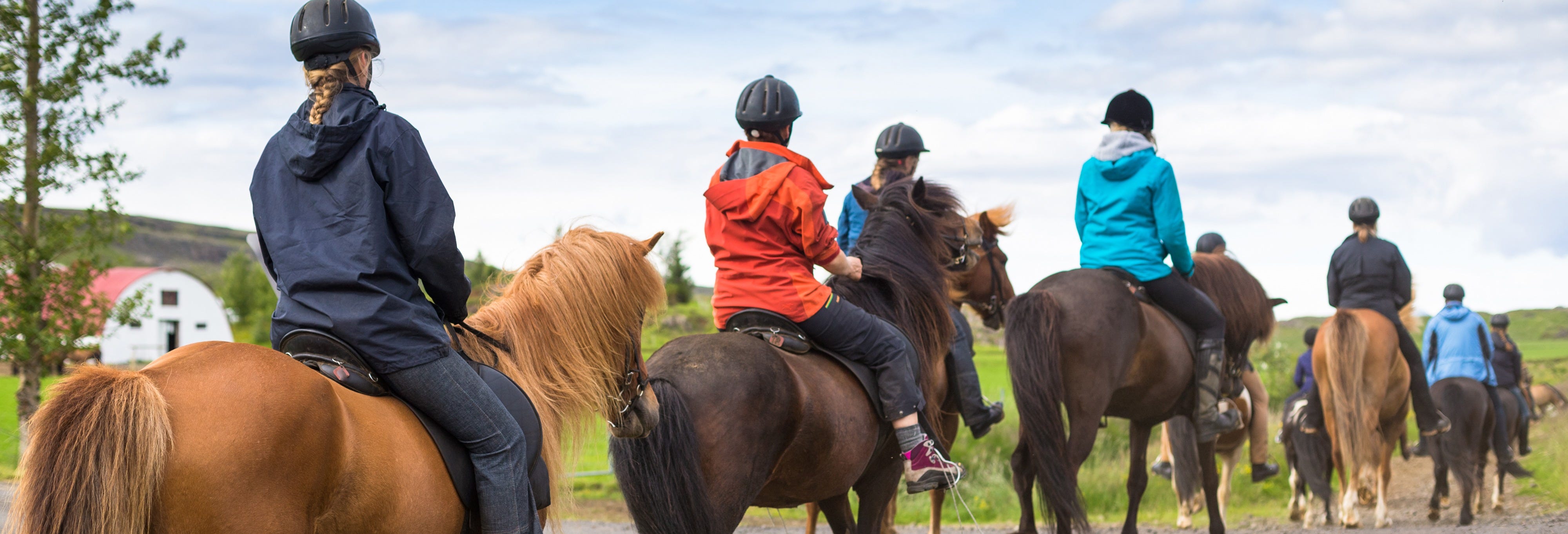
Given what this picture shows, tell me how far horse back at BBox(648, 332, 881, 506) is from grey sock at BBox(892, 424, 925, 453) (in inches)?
4.5

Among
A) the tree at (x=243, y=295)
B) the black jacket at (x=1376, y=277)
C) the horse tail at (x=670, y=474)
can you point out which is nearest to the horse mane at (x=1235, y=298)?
the black jacket at (x=1376, y=277)

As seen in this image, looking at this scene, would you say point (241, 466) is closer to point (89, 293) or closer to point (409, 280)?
point (409, 280)

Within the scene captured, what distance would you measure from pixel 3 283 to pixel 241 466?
11058 mm

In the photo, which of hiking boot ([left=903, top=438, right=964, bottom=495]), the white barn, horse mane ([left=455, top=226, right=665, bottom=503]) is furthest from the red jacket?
the white barn

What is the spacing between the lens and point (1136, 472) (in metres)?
7.29

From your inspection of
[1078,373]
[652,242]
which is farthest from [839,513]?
[652,242]

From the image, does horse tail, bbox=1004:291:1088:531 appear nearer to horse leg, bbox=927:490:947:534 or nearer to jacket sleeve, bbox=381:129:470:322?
horse leg, bbox=927:490:947:534

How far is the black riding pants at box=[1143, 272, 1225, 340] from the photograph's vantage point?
6.99 meters

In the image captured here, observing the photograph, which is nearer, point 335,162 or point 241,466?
point 241,466

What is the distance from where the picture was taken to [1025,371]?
6582 millimetres

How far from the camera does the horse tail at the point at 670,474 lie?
4.10 meters

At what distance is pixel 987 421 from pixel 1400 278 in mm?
5720

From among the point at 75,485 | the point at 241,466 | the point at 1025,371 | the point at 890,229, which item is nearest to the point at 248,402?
the point at 241,466

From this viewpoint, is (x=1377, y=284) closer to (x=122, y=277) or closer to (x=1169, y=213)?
(x=1169, y=213)
